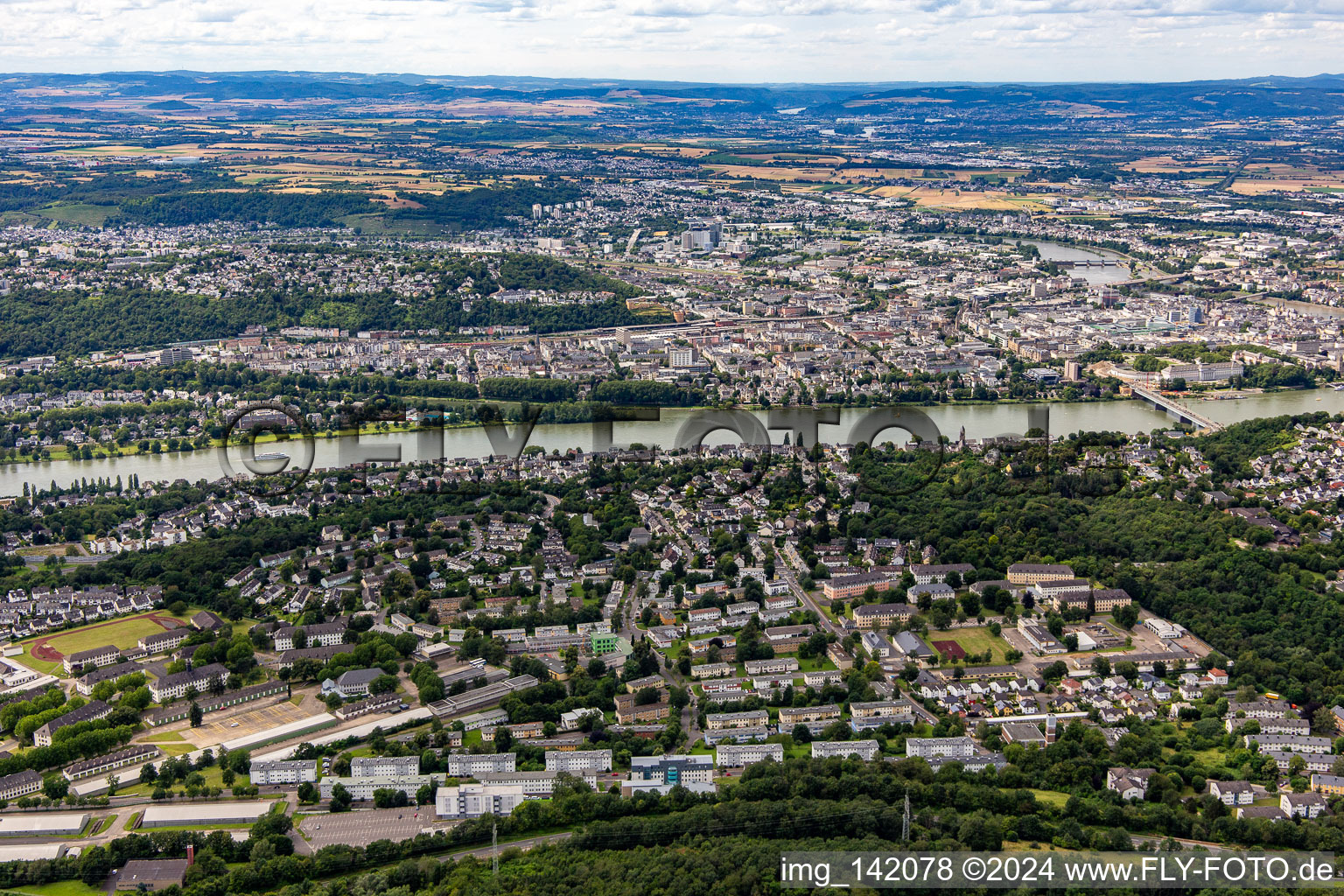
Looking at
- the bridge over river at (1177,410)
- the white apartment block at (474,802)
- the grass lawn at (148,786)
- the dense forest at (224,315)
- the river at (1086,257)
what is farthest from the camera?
the river at (1086,257)

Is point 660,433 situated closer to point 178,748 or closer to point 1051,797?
point 178,748

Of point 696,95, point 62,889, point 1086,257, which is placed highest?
point 696,95

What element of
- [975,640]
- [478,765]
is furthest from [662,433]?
[478,765]

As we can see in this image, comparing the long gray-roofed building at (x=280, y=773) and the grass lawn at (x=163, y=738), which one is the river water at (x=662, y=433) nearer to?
the grass lawn at (x=163, y=738)

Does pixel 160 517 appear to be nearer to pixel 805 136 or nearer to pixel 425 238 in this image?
pixel 425 238

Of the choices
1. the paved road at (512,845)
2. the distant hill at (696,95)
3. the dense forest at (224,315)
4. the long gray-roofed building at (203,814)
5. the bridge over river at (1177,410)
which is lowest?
the paved road at (512,845)

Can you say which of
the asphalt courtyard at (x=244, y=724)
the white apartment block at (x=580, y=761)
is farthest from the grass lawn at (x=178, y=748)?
the white apartment block at (x=580, y=761)

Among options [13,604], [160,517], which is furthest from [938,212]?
[13,604]
